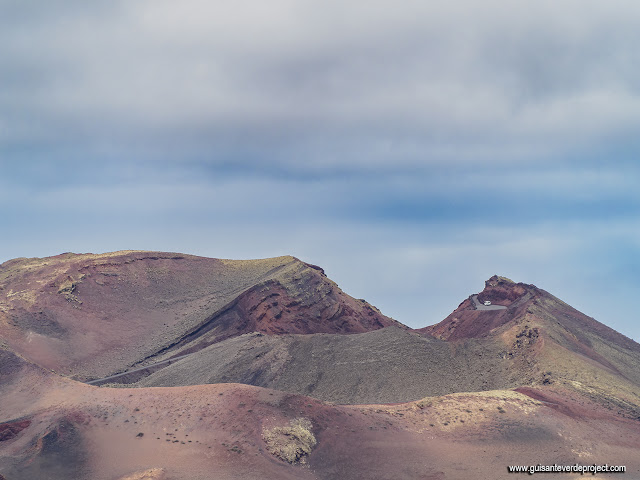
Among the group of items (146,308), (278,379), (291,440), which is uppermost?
(146,308)

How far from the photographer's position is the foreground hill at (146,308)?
88812mm

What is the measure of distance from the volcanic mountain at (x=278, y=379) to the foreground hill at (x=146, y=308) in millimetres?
287

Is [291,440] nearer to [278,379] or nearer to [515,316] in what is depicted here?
[278,379]

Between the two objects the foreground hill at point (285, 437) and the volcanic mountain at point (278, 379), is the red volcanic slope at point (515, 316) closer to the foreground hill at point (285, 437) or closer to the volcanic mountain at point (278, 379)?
the volcanic mountain at point (278, 379)

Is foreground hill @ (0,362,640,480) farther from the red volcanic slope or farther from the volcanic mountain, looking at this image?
the red volcanic slope

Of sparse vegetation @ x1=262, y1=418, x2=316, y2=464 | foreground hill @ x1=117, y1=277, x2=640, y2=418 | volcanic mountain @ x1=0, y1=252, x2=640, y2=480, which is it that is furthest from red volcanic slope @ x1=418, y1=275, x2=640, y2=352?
sparse vegetation @ x1=262, y1=418, x2=316, y2=464

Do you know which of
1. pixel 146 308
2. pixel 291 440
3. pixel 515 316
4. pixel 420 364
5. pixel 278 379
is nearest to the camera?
pixel 291 440

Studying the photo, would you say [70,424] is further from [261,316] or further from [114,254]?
[114,254]

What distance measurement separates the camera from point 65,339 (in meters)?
91.1

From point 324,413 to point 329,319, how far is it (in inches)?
1768

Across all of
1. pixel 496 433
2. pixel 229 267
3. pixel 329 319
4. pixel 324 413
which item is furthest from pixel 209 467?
pixel 229 267

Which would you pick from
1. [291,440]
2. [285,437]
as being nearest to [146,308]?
[285,437]

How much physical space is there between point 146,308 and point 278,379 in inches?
1510

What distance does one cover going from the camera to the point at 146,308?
101812 millimetres
